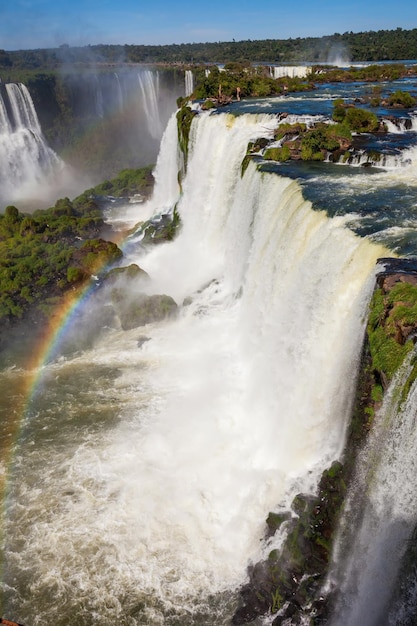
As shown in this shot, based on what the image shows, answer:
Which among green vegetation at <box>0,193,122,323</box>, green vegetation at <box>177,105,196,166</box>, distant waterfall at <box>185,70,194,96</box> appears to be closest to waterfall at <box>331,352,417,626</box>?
green vegetation at <box>0,193,122,323</box>

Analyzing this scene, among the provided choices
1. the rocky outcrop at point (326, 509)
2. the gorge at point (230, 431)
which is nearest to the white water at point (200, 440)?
the gorge at point (230, 431)

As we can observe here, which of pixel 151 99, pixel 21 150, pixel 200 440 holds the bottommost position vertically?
pixel 200 440

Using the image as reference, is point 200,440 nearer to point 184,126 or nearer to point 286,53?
point 184,126

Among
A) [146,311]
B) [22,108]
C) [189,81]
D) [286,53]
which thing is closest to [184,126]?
[146,311]

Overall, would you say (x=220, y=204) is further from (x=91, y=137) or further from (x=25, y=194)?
(x=91, y=137)

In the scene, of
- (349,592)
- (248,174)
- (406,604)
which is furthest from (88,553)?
(248,174)

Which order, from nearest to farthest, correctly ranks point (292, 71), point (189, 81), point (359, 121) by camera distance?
point (359, 121) → point (292, 71) → point (189, 81)

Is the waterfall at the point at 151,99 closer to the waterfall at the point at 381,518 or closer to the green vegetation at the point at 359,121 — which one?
the green vegetation at the point at 359,121

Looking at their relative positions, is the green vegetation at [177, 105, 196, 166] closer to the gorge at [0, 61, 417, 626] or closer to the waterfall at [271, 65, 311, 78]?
the gorge at [0, 61, 417, 626]
